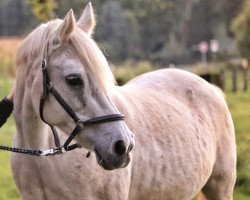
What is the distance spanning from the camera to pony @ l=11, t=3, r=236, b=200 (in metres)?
3.17

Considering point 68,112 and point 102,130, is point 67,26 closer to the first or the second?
point 68,112

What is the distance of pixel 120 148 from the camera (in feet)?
10.0

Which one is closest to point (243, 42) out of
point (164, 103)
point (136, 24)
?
point (136, 24)

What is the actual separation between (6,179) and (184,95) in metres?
3.51

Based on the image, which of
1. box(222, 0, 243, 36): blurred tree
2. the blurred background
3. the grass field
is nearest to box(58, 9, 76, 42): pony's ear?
the grass field

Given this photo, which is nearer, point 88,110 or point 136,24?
point 88,110

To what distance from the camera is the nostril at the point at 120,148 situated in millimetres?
3047

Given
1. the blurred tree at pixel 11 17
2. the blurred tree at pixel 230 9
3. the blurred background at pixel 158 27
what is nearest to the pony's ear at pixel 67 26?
the blurred background at pixel 158 27

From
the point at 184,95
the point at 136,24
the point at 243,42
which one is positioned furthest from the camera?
the point at 136,24

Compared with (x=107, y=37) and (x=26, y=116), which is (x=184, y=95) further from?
(x=107, y=37)

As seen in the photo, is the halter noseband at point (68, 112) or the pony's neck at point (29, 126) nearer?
the halter noseband at point (68, 112)

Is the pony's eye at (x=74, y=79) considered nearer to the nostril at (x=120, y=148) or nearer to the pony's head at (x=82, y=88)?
the pony's head at (x=82, y=88)

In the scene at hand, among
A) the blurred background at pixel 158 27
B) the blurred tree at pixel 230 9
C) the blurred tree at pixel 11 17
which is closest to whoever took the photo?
the blurred background at pixel 158 27

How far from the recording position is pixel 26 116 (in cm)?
352
